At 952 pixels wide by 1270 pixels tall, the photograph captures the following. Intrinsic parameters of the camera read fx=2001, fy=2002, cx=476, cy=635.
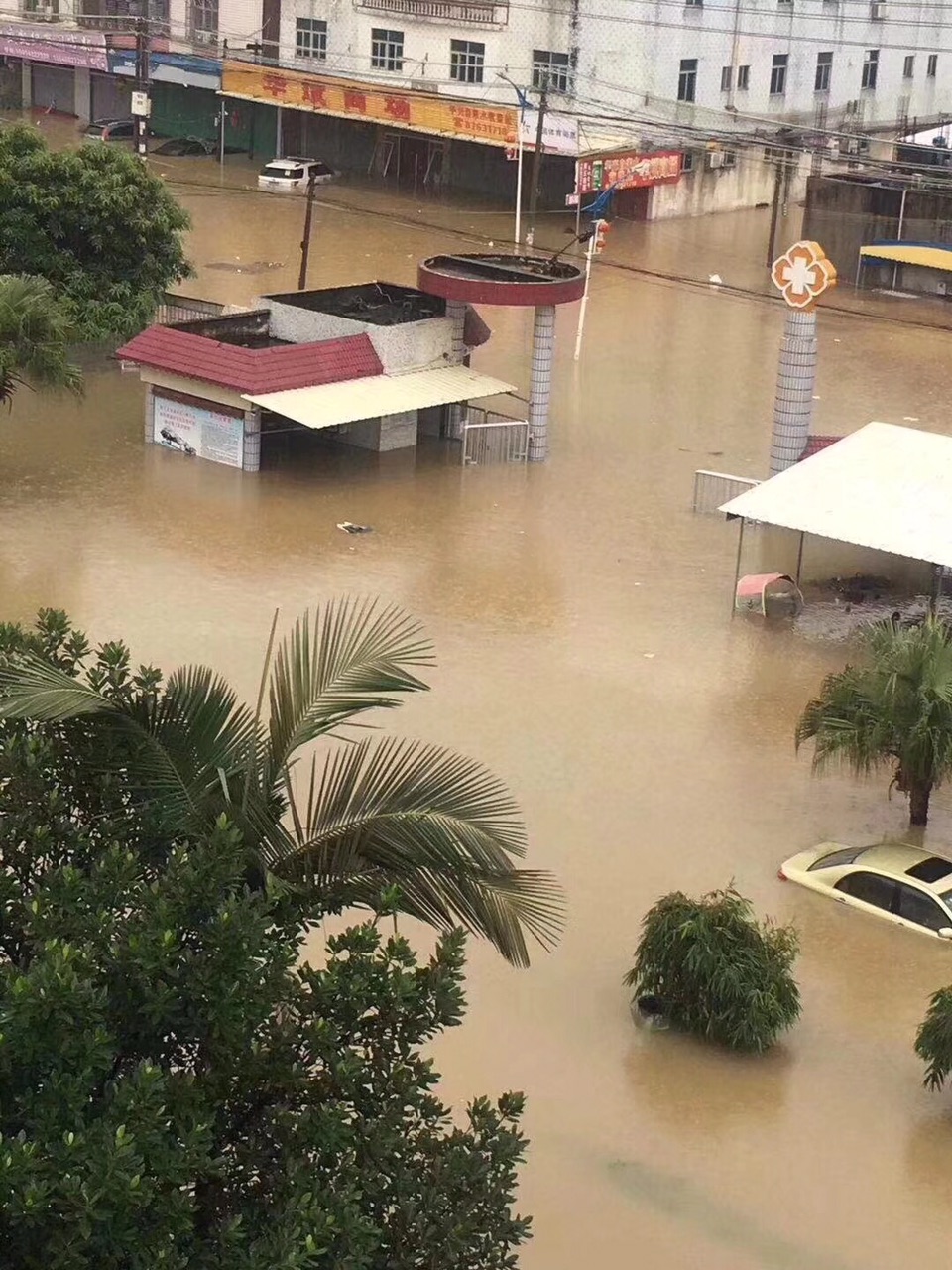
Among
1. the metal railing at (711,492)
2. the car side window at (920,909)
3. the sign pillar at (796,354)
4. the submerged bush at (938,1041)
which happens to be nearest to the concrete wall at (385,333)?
the metal railing at (711,492)

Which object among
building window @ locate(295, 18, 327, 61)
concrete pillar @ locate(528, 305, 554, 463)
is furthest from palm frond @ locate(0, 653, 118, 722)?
building window @ locate(295, 18, 327, 61)

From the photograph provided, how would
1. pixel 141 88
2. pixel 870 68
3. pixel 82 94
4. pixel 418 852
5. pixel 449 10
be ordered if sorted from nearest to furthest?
pixel 418 852 → pixel 141 88 → pixel 449 10 → pixel 870 68 → pixel 82 94

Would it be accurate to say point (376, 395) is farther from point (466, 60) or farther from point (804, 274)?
point (466, 60)

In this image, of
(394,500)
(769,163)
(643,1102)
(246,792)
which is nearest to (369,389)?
(394,500)

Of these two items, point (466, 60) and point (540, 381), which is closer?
point (540, 381)

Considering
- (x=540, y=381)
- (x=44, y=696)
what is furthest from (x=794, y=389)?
(x=44, y=696)

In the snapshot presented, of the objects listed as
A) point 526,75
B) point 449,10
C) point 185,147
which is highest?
point 449,10

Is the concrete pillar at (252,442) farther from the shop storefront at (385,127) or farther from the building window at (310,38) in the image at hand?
the building window at (310,38)
